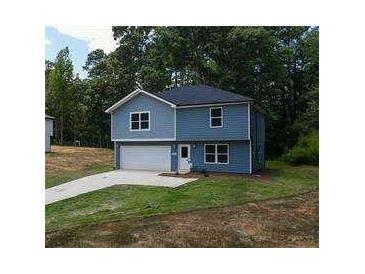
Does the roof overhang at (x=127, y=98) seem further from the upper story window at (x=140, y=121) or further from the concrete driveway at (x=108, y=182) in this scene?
the concrete driveway at (x=108, y=182)

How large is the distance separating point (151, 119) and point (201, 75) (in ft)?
8.96

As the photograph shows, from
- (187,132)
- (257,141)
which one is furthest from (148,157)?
(257,141)

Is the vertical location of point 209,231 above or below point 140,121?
below

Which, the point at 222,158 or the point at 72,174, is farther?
the point at 222,158

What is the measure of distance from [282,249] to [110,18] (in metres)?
6.41

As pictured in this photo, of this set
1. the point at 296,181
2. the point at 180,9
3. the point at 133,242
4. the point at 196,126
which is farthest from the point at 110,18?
the point at 296,181

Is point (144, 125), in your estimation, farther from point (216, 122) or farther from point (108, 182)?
point (108, 182)

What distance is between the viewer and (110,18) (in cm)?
880

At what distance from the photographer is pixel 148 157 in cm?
1369

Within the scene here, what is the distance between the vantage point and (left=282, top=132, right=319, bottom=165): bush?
11.6 m

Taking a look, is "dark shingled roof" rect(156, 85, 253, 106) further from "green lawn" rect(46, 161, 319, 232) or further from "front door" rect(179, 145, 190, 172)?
"green lawn" rect(46, 161, 319, 232)

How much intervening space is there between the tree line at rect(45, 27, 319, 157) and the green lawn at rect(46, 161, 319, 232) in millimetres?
1967

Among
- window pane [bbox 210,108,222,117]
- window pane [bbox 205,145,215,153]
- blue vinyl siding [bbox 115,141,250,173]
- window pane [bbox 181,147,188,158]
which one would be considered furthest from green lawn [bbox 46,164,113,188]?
window pane [bbox 210,108,222,117]
